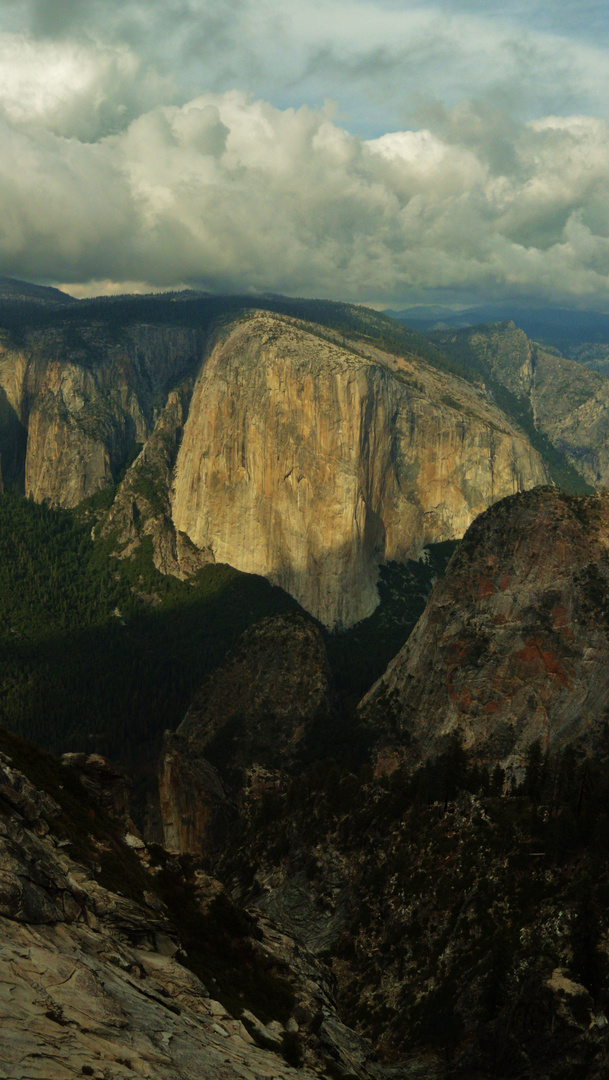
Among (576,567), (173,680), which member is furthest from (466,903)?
(173,680)

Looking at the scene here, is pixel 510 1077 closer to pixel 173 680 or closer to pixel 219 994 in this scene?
pixel 219 994

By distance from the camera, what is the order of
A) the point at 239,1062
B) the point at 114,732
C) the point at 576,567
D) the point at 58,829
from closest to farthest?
the point at 239,1062
the point at 58,829
the point at 576,567
the point at 114,732

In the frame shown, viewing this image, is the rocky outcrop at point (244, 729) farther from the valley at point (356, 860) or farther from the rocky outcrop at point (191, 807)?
the valley at point (356, 860)

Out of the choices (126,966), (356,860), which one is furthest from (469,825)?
(126,966)

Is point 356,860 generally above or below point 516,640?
below

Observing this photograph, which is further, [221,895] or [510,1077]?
[221,895]

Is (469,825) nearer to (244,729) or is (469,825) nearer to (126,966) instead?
(126,966)

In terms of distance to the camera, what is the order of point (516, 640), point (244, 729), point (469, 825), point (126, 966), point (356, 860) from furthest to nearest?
point (244, 729) < point (516, 640) < point (356, 860) < point (469, 825) < point (126, 966)
